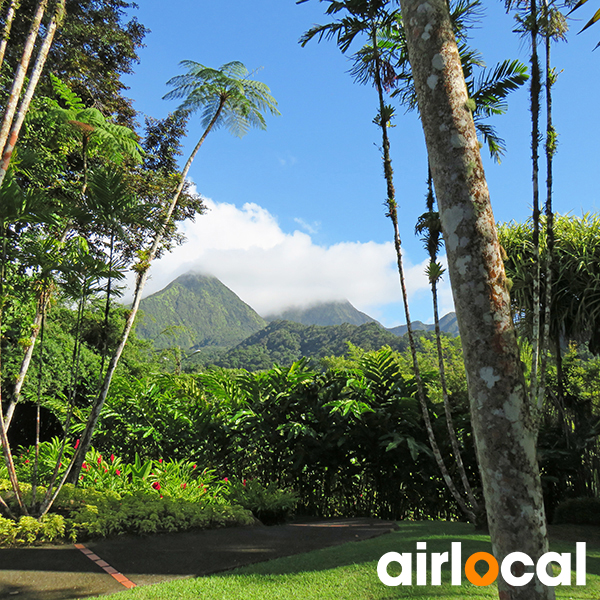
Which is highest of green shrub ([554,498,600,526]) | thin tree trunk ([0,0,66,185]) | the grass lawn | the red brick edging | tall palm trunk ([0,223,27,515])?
thin tree trunk ([0,0,66,185])

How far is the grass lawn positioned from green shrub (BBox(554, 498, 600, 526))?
1102 mm

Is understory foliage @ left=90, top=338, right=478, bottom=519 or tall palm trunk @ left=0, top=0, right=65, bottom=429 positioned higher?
tall palm trunk @ left=0, top=0, right=65, bottom=429

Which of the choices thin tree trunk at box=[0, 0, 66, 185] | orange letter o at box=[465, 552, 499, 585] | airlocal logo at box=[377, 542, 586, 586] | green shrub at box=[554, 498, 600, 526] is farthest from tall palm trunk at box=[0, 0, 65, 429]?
green shrub at box=[554, 498, 600, 526]

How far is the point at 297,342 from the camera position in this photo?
8538 centimetres

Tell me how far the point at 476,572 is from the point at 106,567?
9.05 ft

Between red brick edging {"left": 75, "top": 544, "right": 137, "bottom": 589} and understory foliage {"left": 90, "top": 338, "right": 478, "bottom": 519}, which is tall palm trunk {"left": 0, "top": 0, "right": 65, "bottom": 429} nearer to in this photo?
understory foliage {"left": 90, "top": 338, "right": 478, "bottom": 519}

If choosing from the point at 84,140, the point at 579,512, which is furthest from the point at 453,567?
the point at 84,140

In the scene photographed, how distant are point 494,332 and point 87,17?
1175cm

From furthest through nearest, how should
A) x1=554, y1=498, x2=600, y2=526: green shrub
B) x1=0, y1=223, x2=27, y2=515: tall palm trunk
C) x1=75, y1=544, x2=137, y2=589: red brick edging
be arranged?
1. x1=554, y1=498, x2=600, y2=526: green shrub
2. x1=0, y1=223, x2=27, y2=515: tall palm trunk
3. x1=75, y1=544, x2=137, y2=589: red brick edging

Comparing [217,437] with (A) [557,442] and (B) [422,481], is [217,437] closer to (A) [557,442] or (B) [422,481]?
(B) [422,481]

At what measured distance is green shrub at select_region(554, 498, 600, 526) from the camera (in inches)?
187

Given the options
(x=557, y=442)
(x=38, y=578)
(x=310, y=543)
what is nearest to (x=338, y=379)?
(x=310, y=543)

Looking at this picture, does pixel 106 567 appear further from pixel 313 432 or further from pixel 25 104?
pixel 25 104

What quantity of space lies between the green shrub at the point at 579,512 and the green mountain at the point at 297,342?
38622mm
